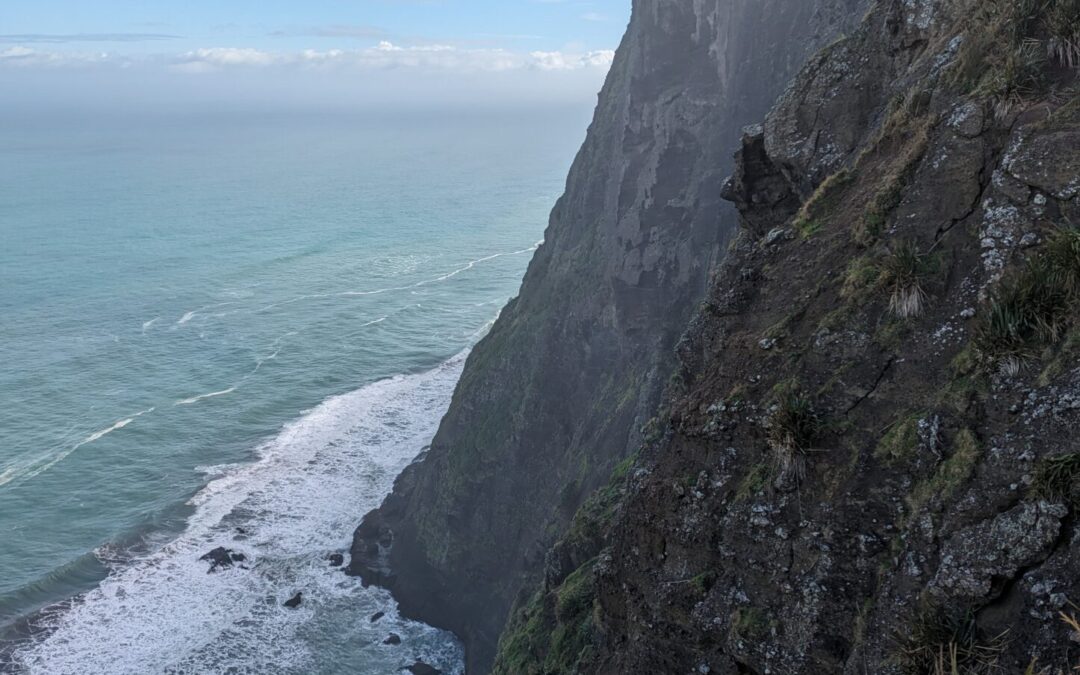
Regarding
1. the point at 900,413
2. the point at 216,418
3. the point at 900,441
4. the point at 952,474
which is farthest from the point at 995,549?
the point at 216,418

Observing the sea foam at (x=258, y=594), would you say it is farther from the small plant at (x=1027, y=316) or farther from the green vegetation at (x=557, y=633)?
the small plant at (x=1027, y=316)

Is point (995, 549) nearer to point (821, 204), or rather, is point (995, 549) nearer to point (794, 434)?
point (794, 434)

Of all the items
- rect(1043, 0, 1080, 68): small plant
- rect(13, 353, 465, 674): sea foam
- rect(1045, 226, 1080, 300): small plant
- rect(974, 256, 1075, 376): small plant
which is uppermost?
rect(1043, 0, 1080, 68): small plant

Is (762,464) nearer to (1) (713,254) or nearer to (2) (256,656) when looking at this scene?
(1) (713,254)

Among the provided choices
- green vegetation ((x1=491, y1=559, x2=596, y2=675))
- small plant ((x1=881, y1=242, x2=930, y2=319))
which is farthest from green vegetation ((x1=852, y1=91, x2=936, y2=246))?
green vegetation ((x1=491, y1=559, x2=596, y2=675))

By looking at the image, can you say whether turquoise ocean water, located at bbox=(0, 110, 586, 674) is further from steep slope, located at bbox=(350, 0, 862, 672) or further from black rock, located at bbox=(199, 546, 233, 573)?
steep slope, located at bbox=(350, 0, 862, 672)

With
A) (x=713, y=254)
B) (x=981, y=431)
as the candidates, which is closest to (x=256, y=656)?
(x=713, y=254)
